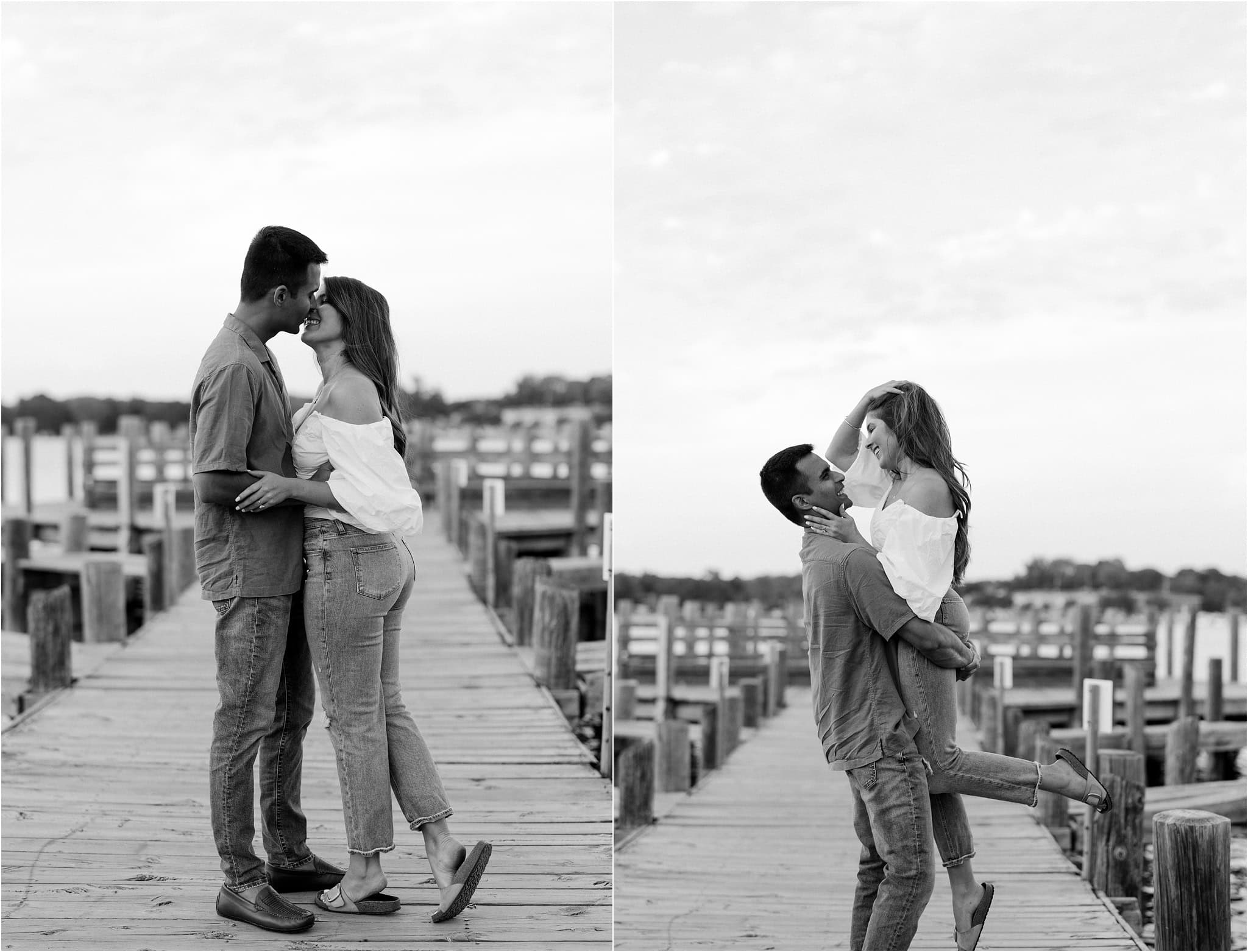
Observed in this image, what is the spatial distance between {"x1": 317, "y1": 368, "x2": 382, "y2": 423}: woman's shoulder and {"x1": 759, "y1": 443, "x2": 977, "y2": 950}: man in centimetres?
90

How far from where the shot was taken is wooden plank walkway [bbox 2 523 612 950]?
306 centimetres

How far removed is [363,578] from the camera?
9.52 feet

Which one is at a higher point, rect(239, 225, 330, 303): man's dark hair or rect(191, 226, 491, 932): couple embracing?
rect(239, 225, 330, 303): man's dark hair

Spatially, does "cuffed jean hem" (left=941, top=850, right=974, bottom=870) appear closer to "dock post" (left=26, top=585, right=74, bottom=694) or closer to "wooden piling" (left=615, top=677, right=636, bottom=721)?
"dock post" (left=26, top=585, right=74, bottom=694)

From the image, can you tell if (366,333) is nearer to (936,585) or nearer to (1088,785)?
(936,585)

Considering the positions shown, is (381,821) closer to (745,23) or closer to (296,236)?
(296,236)

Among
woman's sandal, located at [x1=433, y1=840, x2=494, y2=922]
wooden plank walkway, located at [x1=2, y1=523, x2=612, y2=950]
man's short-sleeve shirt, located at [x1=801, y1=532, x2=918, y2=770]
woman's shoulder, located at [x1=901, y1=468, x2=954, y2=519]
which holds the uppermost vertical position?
woman's shoulder, located at [x1=901, y1=468, x2=954, y2=519]

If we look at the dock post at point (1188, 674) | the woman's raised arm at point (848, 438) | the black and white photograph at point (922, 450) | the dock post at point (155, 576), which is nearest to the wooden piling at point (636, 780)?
the black and white photograph at point (922, 450)

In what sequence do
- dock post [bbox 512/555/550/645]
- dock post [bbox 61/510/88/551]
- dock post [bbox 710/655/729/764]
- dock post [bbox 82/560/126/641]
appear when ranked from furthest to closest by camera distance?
dock post [bbox 61/510/88/551], dock post [bbox 710/655/729/764], dock post [bbox 82/560/126/641], dock post [bbox 512/555/550/645]

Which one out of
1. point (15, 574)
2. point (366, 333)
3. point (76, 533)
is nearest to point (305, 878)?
point (366, 333)

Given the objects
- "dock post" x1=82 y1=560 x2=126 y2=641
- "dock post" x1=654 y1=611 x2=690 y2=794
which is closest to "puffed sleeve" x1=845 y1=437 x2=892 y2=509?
"dock post" x1=654 y1=611 x2=690 y2=794

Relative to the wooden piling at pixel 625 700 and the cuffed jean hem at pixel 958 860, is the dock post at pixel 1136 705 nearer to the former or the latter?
the wooden piling at pixel 625 700

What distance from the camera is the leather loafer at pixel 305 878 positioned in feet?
10.5

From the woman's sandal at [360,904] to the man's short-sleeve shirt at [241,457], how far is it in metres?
0.75
